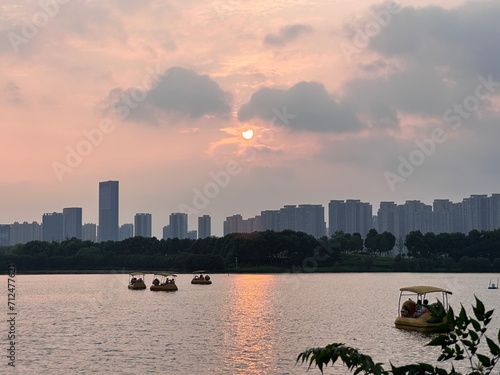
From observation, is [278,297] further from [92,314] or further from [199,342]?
[199,342]

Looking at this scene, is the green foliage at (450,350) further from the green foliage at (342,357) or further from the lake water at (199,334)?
the lake water at (199,334)

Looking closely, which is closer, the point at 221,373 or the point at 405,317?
the point at 221,373

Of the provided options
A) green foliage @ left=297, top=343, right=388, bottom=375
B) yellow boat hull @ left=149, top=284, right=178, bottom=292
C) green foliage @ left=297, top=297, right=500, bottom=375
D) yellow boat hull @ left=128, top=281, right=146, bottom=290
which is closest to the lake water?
yellow boat hull @ left=149, top=284, right=178, bottom=292

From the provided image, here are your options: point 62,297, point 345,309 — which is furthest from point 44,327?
point 62,297

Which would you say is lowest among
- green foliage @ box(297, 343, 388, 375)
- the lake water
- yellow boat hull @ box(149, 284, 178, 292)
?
the lake water

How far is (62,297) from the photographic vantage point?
119438 mm

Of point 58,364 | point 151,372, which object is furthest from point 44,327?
point 151,372

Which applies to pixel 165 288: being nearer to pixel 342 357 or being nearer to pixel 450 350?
pixel 342 357

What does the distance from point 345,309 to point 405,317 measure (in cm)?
2930

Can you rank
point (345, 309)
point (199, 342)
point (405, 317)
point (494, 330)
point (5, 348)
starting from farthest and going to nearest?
point (345, 309)
point (494, 330)
point (405, 317)
point (199, 342)
point (5, 348)

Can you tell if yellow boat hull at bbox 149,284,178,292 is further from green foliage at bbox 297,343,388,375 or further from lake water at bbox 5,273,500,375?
green foliage at bbox 297,343,388,375

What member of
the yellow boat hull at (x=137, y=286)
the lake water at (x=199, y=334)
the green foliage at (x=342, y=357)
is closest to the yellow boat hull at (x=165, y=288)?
the yellow boat hull at (x=137, y=286)

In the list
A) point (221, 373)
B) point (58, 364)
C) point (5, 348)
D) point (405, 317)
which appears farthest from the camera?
point (405, 317)

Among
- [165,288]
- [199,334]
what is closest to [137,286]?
[165,288]
